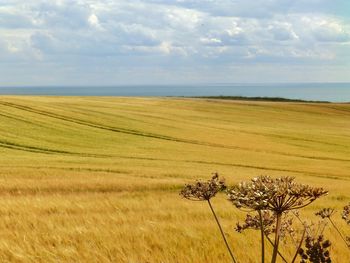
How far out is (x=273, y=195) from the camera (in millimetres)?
2344

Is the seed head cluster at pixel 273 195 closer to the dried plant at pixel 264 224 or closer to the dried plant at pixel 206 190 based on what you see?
the dried plant at pixel 206 190

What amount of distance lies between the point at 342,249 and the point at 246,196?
214 cm

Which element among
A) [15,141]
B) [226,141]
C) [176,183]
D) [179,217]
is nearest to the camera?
[179,217]

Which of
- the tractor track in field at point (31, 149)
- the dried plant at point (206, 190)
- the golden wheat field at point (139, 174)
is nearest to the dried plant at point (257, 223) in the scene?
the dried plant at point (206, 190)

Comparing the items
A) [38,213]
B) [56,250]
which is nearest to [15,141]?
[38,213]

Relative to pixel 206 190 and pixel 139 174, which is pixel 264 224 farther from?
pixel 139 174

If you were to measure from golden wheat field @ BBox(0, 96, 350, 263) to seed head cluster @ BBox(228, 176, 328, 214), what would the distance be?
4.52ft

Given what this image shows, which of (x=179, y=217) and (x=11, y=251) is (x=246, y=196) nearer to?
(x=11, y=251)

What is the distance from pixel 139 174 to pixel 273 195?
17.4 m

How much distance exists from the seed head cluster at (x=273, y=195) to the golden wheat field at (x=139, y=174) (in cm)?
138

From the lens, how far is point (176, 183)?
15852 millimetres

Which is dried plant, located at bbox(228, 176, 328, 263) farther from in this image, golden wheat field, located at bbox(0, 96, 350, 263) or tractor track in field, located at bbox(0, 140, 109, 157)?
tractor track in field, located at bbox(0, 140, 109, 157)

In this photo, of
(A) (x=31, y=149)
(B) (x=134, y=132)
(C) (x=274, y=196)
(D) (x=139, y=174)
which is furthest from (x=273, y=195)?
(B) (x=134, y=132)

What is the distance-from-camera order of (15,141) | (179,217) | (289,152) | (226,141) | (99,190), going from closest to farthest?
1. (179,217)
2. (99,190)
3. (15,141)
4. (289,152)
5. (226,141)
